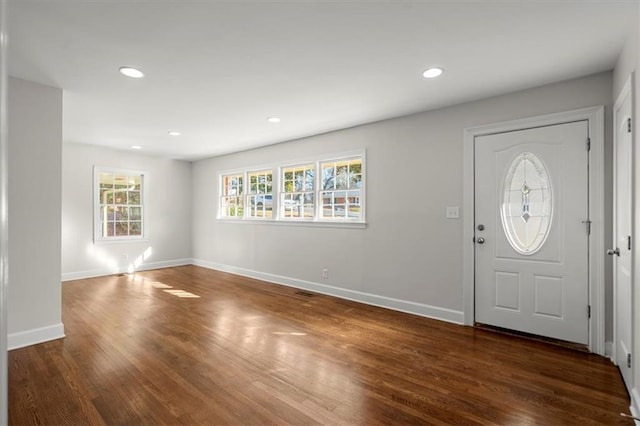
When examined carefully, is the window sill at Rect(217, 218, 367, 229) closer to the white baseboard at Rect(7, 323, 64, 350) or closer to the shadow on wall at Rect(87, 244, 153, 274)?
the shadow on wall at Rect(87, 244, 153, 274)

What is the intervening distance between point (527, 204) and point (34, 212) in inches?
186

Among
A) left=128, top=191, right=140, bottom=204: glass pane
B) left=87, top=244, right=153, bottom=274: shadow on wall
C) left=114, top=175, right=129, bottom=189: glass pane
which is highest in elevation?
left=114, top=175, right=129, bottom=189: glass pane

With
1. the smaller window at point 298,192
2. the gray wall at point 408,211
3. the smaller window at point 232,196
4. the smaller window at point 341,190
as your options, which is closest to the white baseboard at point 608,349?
the gray wall at point 408,211

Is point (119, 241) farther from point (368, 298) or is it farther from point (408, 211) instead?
point (408, 211)

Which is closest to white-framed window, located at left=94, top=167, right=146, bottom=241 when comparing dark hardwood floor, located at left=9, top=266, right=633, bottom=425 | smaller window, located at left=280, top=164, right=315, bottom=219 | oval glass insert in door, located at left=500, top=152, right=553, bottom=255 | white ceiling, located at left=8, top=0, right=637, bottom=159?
white ceiling, located at left=8, top=0, right=637, bottom=159

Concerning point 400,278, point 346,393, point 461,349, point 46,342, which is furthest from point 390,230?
point 46,342

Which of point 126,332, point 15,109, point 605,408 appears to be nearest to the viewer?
point 605,408

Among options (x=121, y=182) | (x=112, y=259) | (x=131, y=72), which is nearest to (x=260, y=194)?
(x=121, y=182)

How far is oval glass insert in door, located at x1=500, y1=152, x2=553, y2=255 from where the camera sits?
319 centimetres

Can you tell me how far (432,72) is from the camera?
290 centimetres

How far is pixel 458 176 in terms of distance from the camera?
3729 mm

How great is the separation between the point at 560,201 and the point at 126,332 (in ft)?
14.6

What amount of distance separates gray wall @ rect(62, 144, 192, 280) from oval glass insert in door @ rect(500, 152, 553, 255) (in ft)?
21.7

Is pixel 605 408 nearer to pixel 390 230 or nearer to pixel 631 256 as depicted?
pixel 631 256
